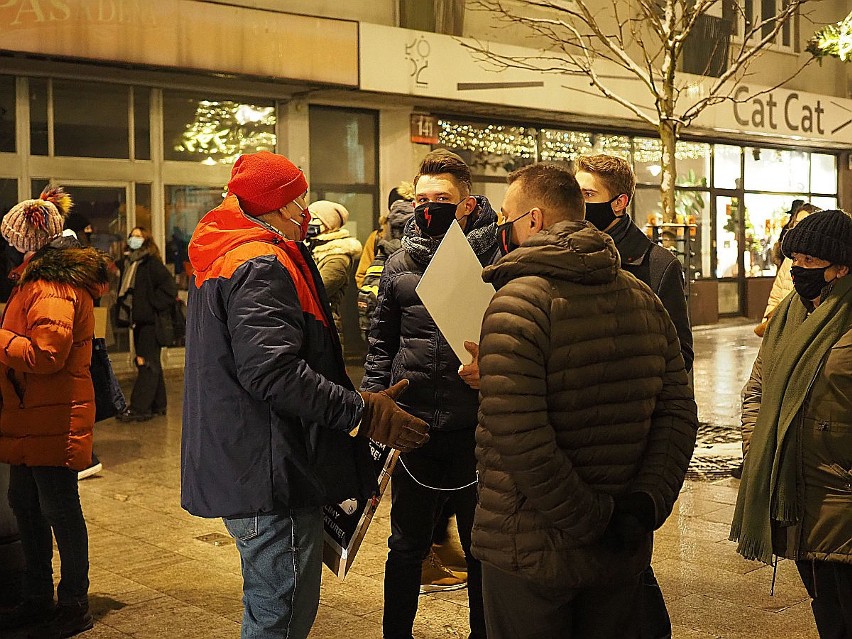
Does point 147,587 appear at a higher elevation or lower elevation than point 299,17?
lower

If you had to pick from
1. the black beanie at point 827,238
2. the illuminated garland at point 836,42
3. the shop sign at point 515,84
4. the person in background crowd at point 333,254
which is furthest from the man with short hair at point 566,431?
the shop sign at point 515,84

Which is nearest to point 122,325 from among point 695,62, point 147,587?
point 147,587

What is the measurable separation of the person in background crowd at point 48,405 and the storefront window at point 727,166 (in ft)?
73.1

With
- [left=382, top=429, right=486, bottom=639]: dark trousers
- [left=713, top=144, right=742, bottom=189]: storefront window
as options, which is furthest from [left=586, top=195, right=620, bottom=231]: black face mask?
[left=713, top=144, right=742, bottom=189]: storefront window

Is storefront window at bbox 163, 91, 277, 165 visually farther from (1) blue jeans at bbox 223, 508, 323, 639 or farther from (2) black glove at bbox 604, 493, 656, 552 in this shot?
(2) black glove at bbox 604, 493, 656, 552

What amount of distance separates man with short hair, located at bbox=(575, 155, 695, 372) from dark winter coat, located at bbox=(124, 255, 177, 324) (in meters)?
8.20

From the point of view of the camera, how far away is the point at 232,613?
19.3ft

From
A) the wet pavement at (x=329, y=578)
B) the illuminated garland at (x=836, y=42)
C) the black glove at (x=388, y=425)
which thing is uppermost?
the illuminated garland at (x=836, y=42)

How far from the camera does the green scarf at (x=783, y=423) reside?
4277 millimetres

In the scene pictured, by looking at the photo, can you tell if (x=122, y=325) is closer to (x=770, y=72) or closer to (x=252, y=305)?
(x=252, y=305)

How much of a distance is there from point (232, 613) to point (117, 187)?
11.3 meters

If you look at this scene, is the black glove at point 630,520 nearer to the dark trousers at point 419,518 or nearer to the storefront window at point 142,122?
the dark trousers at point 419,518

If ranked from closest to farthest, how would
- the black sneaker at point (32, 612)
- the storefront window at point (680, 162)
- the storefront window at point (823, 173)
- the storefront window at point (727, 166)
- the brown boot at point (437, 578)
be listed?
the black sneaker at point (32, 612) < the brown boot at point (437, 578) < the storefront window at point (680, 162) < the storefront window at point (727, 166) < the storefront window at point (823, 173)

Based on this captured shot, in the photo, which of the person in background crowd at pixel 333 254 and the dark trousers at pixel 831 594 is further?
the person in background crowd at pixel 333 254
